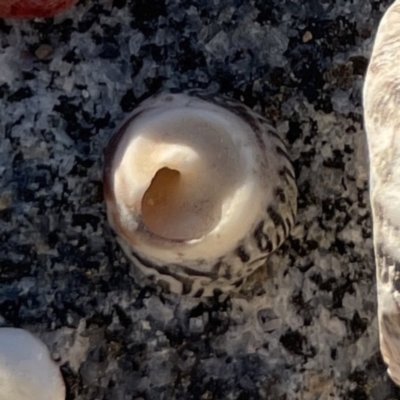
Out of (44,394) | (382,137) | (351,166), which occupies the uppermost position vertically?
(382,137)

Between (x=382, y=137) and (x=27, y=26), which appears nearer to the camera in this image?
(x=382, y=137)

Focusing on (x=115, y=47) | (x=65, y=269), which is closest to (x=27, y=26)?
(x=115, y=47)

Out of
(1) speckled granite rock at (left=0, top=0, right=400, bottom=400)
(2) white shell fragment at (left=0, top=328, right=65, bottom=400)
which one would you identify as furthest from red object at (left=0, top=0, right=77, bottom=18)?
(2) white shell fragment at (left=0, top=328, right=65, bottom=400)

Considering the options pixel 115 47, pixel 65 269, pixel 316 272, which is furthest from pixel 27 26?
pixel 316 272

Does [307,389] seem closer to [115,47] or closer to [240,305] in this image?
[240,305]

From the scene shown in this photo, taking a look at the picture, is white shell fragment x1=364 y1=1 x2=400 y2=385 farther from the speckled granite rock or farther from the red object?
the red object

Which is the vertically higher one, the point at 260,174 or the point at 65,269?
the point at 260,174

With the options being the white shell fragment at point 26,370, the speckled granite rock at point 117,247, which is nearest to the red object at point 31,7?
the speckled granite rock at point 117,247
